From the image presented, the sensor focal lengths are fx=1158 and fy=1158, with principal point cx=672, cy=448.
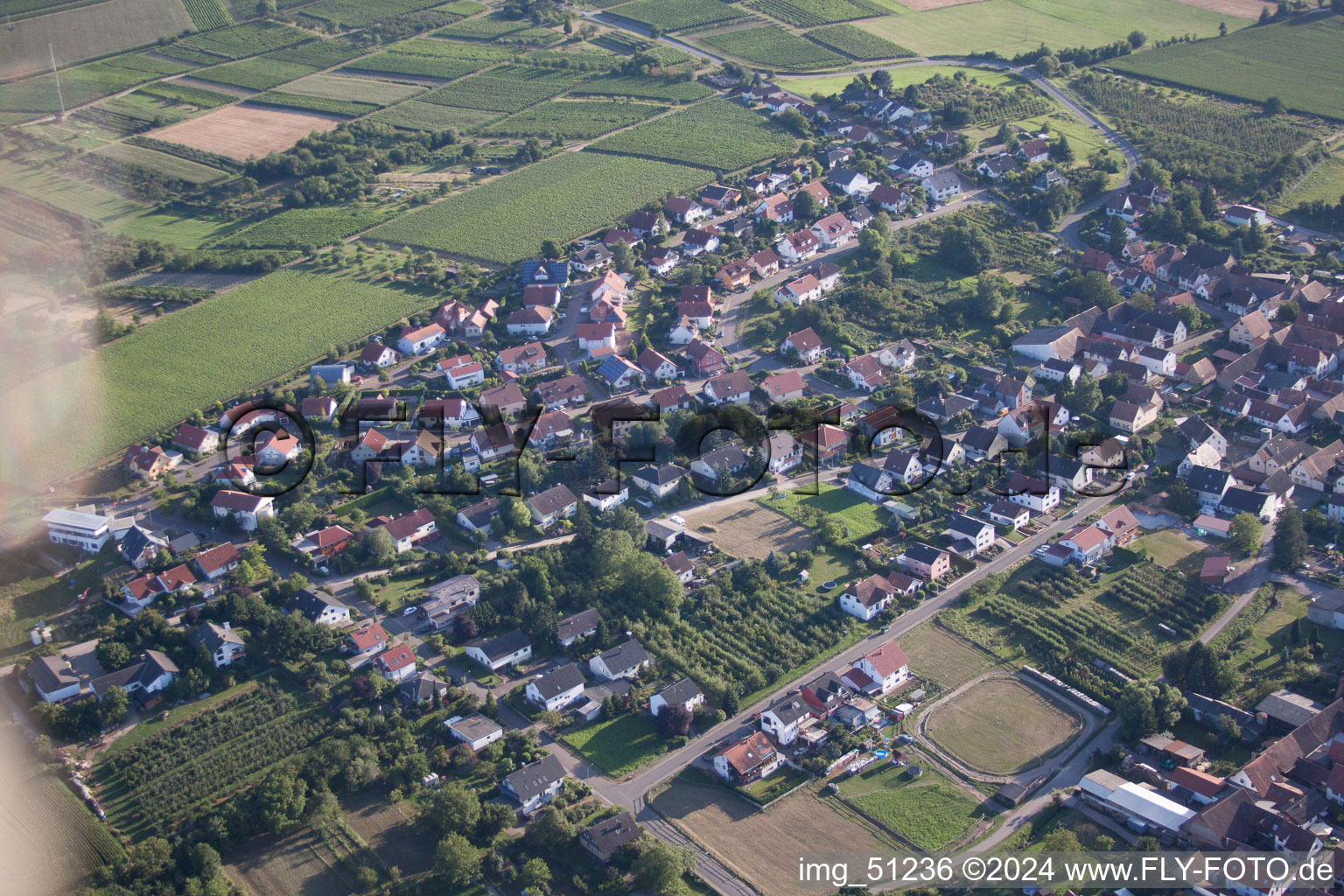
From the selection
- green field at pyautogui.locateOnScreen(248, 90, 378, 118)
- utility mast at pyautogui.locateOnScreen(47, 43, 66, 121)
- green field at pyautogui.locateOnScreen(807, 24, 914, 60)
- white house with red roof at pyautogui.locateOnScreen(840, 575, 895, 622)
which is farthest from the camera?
green field at pyautogui.locateOnScreen(807, 24, 914, 60)

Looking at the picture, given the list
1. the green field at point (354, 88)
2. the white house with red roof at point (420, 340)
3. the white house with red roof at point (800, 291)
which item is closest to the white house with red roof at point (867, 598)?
the white house with red roof at point (800, 291)

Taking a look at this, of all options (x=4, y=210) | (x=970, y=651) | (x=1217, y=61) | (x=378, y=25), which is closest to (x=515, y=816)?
(x=970, y=651)

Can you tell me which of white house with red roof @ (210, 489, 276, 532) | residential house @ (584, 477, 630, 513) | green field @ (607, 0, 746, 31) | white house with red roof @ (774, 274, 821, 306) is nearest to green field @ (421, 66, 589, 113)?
green field @ (607, 0, 746, 31)

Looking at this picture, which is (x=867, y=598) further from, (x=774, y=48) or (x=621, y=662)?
(x=774, y=48)

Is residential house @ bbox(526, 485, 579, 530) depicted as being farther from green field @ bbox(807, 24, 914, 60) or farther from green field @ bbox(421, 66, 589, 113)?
green field @ bbox(807, 24, 914, 60)

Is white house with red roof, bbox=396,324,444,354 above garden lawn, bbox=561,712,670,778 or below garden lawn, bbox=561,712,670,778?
above

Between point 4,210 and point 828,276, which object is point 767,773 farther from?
point 4,210

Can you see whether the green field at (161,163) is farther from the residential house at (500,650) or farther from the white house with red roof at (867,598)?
the white house with red roof at (867,598)
